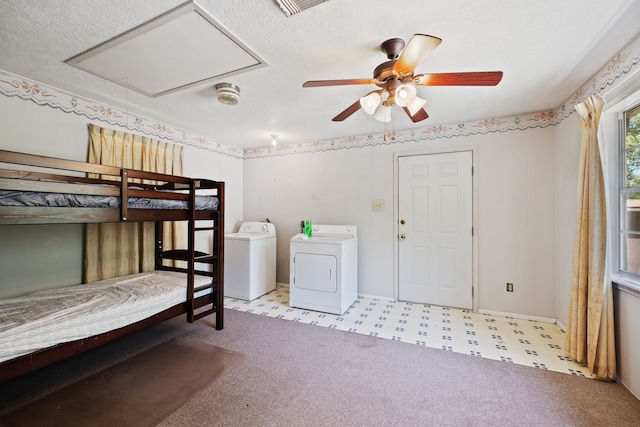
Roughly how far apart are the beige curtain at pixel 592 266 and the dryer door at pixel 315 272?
2.17m

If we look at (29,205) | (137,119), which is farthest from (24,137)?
(29,205)

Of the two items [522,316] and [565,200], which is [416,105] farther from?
[522,316]

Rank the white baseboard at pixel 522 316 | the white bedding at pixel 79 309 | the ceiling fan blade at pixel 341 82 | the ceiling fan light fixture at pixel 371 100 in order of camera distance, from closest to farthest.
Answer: the white bedding at pixel 79 309 < the ceiling fan blade at pixel 341 82 < the ceiling fan light fixture at pixel 371 100 < the white baseboard at pixel 522 316

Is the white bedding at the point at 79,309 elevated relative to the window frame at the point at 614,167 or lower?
lower

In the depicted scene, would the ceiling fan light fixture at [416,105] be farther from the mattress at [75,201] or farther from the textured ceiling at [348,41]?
the mattress at [75,201]

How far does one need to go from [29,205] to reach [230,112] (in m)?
1.95

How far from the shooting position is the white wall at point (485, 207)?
9.71 feet

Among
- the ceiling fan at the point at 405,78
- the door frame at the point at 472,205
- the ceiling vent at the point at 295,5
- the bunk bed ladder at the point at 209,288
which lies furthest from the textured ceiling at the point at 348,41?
the bunk bed ladder at the point at 209,288

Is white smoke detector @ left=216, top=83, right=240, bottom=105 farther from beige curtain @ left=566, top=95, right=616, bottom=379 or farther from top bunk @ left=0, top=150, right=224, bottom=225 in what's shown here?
beige curtain @ left=566, top=95, right=616, bottom=379

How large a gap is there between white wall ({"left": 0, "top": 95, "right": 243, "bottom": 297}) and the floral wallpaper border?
0.31ft

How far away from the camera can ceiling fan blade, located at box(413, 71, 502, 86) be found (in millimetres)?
1493

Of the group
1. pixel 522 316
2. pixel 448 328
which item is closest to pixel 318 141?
pixel 448 328

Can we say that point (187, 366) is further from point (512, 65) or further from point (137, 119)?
point (512, 65)

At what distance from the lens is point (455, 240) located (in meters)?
3.32
